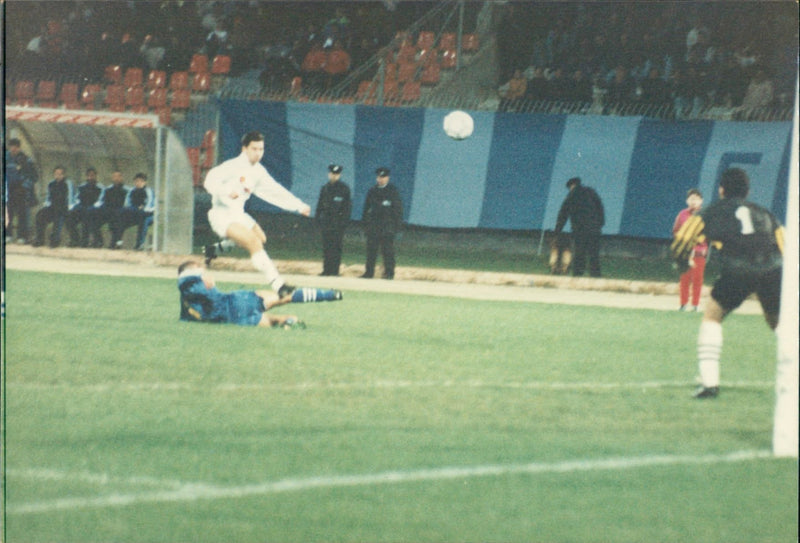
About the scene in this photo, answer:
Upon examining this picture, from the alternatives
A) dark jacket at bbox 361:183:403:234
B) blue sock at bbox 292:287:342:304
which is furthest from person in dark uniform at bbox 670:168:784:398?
dark jacket at bbox 361:183:403:234

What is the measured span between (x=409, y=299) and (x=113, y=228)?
5804mm

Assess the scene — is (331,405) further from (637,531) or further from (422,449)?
(637,531)

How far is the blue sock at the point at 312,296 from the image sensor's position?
9.85 m

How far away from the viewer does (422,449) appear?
547 centimetres

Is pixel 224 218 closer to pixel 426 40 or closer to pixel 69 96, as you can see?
pixel 426 40

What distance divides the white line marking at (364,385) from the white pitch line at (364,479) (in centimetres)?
190

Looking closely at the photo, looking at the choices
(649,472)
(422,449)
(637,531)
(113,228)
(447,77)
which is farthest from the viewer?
(447,77)

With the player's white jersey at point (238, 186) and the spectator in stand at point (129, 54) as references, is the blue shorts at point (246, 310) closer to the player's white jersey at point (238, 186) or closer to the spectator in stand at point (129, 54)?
the player's white jersey at point (238, 186)

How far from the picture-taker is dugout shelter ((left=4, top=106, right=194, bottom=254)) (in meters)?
15.8

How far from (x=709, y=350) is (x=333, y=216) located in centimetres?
906

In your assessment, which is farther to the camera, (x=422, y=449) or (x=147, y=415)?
(x=147, y=415)

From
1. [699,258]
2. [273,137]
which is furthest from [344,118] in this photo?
[699,258]

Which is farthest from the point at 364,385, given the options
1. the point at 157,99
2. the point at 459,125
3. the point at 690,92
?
the point at 157,99

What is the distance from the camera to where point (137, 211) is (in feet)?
52.9
